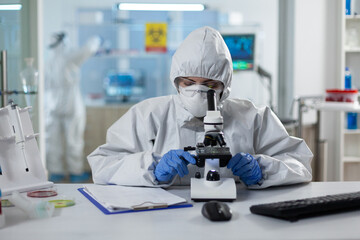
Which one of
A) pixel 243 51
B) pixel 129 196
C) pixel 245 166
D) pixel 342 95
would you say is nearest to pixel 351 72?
pixel 243 51

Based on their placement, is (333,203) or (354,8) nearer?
(333,203)

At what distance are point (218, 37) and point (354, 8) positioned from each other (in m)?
2.58

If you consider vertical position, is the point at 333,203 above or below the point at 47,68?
below

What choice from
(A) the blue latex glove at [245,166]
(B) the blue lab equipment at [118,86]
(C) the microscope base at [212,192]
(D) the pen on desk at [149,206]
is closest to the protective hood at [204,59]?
(A) the blue latex glove at [245,166]

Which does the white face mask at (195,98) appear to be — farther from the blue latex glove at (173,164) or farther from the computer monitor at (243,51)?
the computer monitor at (243,51)

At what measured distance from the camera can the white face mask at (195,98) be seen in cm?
150

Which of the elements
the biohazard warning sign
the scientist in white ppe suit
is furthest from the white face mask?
the biohazard warning sign

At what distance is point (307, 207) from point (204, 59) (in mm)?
606

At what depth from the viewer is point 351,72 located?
3.94 m

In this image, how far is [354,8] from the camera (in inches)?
148

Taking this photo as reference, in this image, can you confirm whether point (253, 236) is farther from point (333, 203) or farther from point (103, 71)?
point (103, 71)

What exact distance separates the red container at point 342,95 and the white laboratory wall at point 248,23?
1.88 metres

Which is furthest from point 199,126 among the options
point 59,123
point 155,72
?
point 155,72

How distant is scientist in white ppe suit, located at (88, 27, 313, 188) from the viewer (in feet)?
4.74
